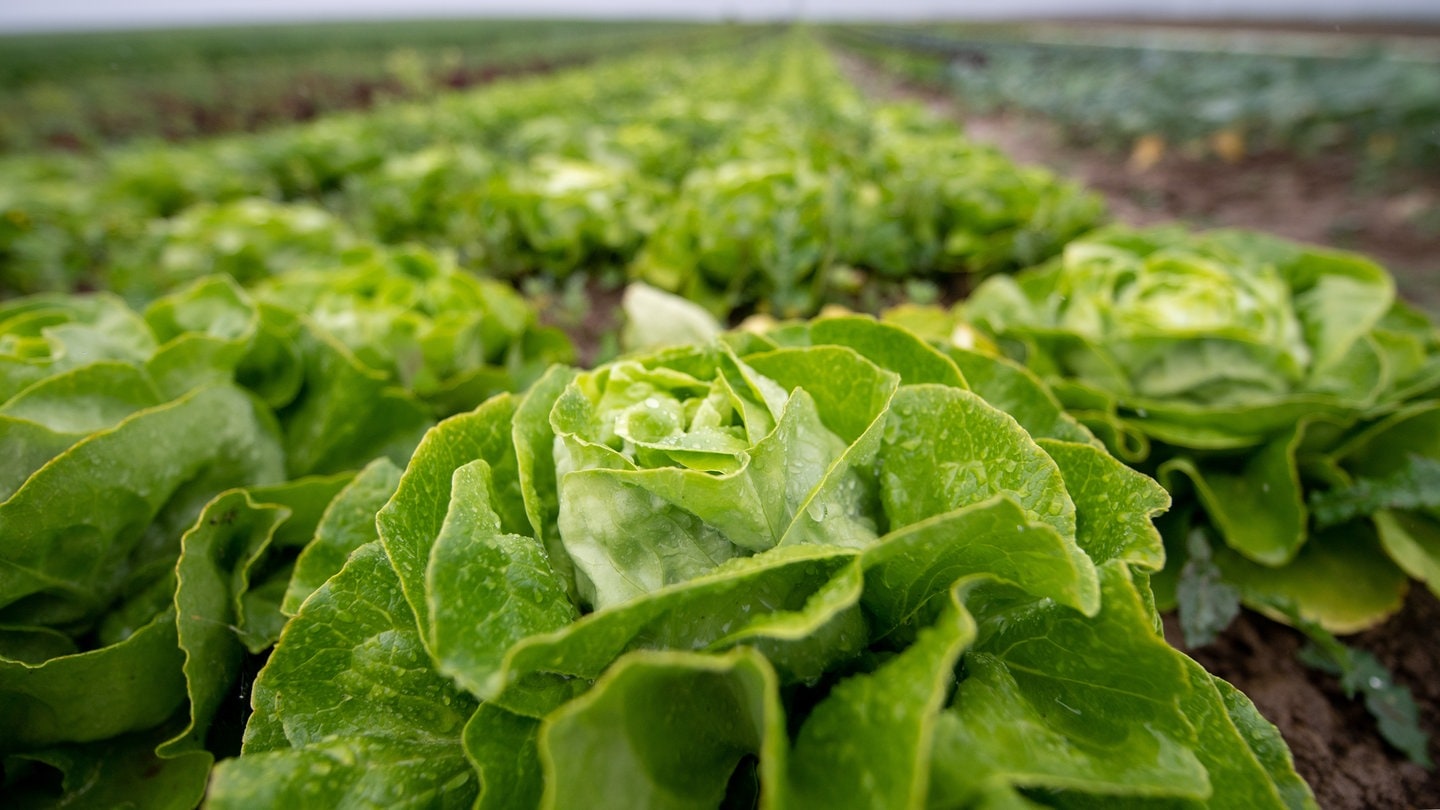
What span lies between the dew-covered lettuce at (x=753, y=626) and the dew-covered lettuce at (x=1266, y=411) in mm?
977

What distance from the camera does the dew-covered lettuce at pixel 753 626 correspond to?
883 mm

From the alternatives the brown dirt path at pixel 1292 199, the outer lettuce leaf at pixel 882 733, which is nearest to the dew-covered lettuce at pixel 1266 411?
the outer lettuce leaf at pixel 882 733

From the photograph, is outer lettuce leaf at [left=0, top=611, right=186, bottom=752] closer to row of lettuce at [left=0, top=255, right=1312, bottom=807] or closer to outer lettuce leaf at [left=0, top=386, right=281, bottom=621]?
row of lettuce at [left=0, top=255, right=1312, bottom=807]

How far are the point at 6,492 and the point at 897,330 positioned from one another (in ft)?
5.94

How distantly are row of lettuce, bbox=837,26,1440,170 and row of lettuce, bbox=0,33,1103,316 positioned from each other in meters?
4.23

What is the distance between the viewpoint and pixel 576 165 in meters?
4.14

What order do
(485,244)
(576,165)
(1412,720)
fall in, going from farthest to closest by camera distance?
(576,165) < (485,244) < (1412,720)

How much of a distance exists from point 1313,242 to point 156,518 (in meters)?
7.15

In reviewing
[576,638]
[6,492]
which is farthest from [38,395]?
[576,638]

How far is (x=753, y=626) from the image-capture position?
2.94 ft

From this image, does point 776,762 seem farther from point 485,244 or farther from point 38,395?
point 485,244

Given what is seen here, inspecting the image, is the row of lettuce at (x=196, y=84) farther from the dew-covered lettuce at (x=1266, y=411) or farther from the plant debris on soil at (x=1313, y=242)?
the plant debris on soil at (x=1313, y=242)

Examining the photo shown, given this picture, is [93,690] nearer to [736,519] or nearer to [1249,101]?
[736,519]

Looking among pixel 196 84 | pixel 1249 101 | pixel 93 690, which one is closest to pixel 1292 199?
pixel 1249 101
